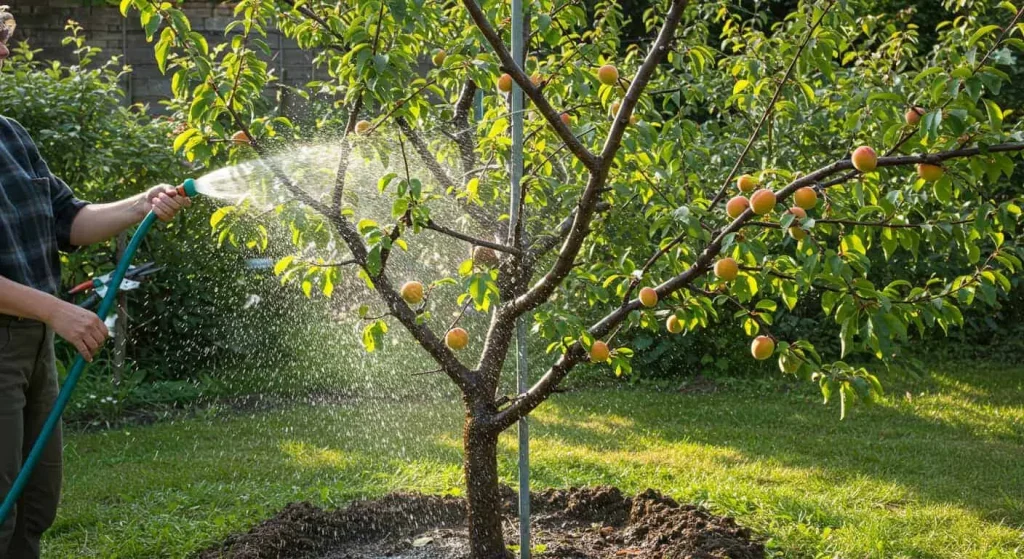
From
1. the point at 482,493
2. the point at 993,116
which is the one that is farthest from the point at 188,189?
the point at 993,116

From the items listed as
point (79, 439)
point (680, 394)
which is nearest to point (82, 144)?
point (79, 439)

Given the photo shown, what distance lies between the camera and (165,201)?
7.68 feet

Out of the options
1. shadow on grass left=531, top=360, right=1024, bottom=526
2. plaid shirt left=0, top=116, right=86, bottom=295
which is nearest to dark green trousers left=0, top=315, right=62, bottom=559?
plaid shirt left=0, top=116, right=86, bottom=295

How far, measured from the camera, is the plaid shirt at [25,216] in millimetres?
2242

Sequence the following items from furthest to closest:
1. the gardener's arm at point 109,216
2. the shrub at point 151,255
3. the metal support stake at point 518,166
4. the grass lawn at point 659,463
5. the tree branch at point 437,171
A: the shrub at point 151,255, the grass lawn at point 659,463, the tree branch at point 437,171, the metal support stake at point 518,166, the gardener's arm at point 109,216

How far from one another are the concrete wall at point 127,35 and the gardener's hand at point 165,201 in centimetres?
656

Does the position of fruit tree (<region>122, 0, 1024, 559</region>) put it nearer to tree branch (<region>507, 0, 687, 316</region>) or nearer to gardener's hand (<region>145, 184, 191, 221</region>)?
tree branch (<region>507, 0, 687, 316</region>)

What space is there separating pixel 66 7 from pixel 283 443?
245 inches

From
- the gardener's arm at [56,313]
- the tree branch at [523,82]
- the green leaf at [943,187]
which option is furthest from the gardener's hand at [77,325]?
the green leaf at [943,187]

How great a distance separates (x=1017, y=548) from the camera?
316 centimetres

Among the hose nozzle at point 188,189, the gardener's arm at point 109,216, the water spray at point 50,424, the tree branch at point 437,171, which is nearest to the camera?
the water spray at point 50,424

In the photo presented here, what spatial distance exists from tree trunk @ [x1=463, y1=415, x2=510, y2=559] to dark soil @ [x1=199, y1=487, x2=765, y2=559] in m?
0.18

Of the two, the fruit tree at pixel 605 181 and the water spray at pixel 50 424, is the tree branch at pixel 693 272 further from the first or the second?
the water spray at pixel 50 424

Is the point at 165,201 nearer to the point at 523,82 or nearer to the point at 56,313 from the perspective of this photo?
the point at 56,313
